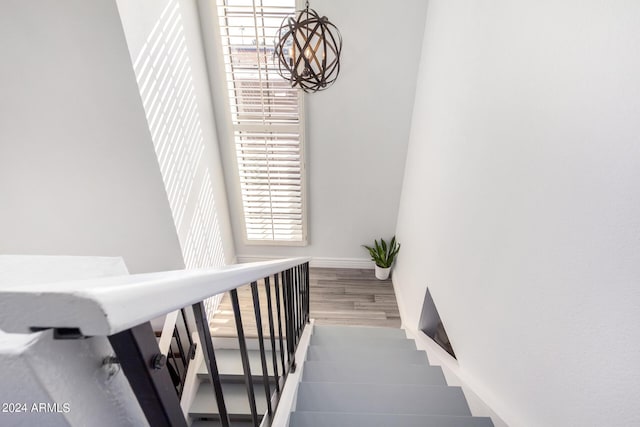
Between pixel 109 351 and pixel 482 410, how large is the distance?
5.15ft

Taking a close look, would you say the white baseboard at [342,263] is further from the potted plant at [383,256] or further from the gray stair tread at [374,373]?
the gray stair tread at [374,373]

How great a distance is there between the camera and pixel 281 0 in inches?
95.6

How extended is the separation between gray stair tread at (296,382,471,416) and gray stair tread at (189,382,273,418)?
1076 mm

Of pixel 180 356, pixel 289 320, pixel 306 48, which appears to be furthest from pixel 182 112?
pixel 180 356

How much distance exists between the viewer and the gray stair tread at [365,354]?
2051 mm

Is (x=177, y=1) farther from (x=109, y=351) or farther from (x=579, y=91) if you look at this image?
(x=109, y=351)

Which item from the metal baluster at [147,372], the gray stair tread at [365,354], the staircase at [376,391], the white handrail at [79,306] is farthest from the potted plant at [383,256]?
the white handrail at [79,306]

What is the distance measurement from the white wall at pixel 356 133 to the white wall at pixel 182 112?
Answer: 24 centimetres

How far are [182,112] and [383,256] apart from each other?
2.45 m

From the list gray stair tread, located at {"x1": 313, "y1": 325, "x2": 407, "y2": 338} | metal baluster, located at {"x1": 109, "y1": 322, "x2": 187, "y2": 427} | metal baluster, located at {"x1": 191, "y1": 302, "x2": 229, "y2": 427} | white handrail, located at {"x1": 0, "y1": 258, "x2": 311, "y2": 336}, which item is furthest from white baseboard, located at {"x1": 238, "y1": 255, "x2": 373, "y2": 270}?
white handrail, located at {"x1": 0, "y1": 258, "x2": 311, "y2": 336}

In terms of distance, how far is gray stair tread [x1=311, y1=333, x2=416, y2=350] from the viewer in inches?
92.8

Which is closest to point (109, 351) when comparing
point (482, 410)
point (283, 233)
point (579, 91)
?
point (579, 91)

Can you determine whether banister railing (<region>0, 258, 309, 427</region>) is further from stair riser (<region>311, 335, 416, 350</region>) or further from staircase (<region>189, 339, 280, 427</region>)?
staircase (<region>189, 339, 280, 427</region>)

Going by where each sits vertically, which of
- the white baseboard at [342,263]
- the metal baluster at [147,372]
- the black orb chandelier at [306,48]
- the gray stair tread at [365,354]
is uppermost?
the black orb chandelier at [306,48]
